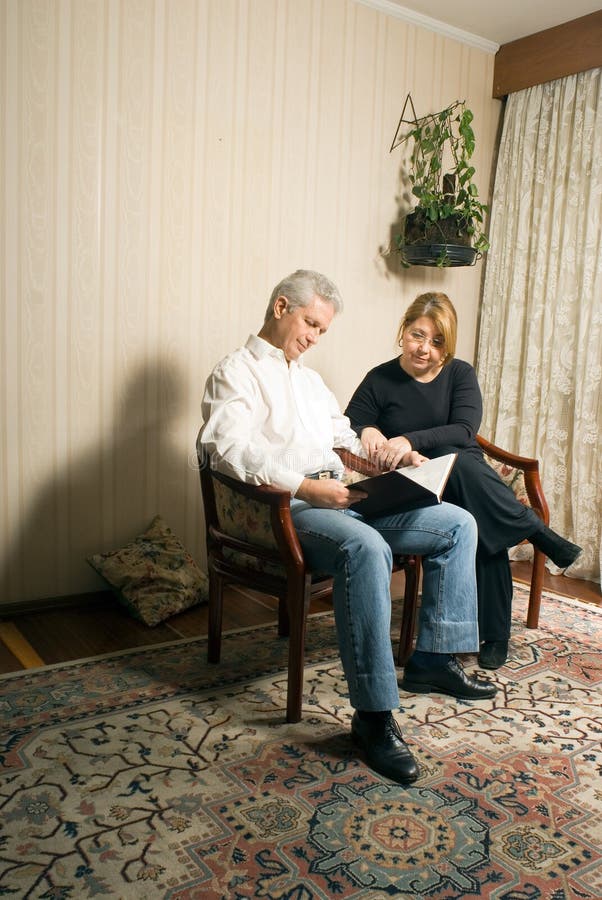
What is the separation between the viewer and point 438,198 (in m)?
3.52

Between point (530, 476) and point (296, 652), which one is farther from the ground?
point (530, 476)

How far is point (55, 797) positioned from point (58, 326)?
5.43ft

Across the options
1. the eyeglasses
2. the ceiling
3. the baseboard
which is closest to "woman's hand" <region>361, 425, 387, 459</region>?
the eyeglasses

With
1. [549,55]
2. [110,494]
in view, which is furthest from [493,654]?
[549,55]

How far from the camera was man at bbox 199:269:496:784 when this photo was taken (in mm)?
1865

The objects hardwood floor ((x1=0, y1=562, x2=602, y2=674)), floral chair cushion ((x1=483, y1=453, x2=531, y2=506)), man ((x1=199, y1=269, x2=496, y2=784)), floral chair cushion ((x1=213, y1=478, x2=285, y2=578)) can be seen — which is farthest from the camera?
floral chair cushion ((x1=483, y1=453, x2=531, y2=506))

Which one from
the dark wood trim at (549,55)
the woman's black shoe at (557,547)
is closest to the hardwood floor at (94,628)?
the woman's black shoe at (557,547)

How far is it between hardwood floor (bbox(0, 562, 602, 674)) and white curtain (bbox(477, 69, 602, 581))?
70 cm

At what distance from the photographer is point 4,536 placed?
2.73 m

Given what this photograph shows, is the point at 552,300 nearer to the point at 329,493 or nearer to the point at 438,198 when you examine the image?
the point at 438,198

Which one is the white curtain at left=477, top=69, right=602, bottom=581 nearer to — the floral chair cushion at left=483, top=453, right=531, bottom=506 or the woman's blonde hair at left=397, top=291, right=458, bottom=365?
the floral chair cushion at left=483, top=453, right=531, bottom=506

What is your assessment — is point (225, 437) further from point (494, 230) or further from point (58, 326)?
point (494, 230)

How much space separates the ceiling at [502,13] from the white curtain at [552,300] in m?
0.26

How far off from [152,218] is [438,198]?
4.44 ft
